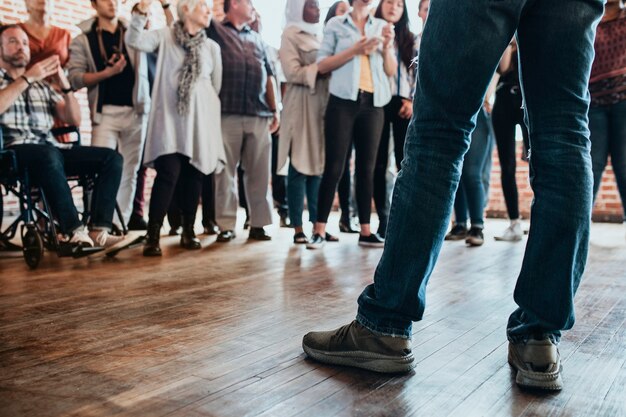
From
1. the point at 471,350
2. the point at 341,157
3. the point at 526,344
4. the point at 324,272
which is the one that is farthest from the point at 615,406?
the point at 341,157

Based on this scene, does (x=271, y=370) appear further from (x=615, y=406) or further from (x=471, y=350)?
(x=615, y=406)

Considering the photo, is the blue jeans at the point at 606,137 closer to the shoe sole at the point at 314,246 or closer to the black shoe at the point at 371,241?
the black shoe at the point at 371,241

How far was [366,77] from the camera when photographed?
2.98 meters

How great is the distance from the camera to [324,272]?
7.14 ft

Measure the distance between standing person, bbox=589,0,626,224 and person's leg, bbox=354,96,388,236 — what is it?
3.51ft

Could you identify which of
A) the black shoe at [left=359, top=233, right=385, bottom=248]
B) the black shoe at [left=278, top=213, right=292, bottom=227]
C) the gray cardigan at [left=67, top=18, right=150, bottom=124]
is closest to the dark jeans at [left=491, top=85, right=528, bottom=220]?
the black shoe at [left=359, top=233, right=385, bottom=248]

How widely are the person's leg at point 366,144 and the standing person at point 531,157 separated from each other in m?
1.93

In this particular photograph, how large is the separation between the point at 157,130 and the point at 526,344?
2195 millimetres

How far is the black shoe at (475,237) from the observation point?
10.1ft

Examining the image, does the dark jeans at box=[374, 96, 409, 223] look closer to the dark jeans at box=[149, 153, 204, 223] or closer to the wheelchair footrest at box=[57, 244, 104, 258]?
the dark jeans at box=[149, 153, 204, 223]

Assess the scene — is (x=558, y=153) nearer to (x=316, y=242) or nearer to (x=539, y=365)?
(x=539, y=365)

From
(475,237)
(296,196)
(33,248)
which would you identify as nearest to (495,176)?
(475,237)

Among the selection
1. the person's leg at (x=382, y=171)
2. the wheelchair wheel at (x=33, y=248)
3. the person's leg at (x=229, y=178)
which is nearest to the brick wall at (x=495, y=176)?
the person's leg at (x=382, y=171)

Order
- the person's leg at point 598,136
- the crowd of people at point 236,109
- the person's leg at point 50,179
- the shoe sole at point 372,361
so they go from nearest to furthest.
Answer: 1. the shoe sole at point 372,361
2. the person's leg at point 50,179
3. the crowd of people at point 236,109
4. the person's leg at point 598,136
